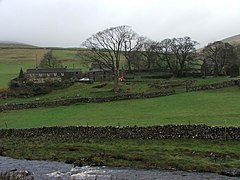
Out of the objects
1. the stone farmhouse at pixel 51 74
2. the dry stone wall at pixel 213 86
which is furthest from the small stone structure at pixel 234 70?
the stone farmhouse at pixel 51 74

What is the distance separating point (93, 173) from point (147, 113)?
23557mm

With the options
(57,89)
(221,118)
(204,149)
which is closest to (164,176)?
(204,149)

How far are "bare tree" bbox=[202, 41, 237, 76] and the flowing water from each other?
249 ft

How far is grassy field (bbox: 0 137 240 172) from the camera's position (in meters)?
30.4

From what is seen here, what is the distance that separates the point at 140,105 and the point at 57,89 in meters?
33.4

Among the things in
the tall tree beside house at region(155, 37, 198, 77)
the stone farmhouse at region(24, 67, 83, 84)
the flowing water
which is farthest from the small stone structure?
the flowing water

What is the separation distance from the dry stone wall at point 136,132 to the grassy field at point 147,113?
254cm

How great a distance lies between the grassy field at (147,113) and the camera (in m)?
44.1

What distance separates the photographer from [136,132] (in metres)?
39.6

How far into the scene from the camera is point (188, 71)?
351 feet

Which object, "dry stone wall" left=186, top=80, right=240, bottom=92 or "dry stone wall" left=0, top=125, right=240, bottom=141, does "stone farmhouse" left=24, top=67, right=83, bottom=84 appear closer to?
"dry stone wall" left=186, top=80, right=240, bottom=92

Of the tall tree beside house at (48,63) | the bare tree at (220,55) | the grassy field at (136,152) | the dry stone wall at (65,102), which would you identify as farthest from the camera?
the tall tree beside house at (48,63)

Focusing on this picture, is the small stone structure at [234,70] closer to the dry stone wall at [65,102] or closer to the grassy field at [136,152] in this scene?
the dry stone wall at [65,102]

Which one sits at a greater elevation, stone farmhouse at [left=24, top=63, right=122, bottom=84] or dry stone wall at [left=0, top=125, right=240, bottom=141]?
stone farmhouse at [left=24, top=63, right=122, bottom=84]
